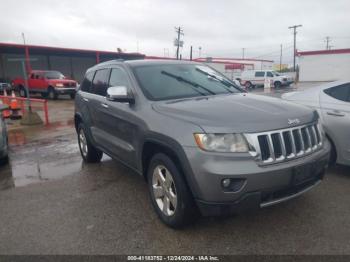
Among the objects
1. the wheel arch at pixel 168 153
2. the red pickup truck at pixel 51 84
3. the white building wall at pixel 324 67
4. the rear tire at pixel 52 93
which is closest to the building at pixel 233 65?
the white building wall at pixel 324 67

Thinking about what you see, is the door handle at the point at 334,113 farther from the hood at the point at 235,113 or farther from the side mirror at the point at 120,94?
the side mirror at the point at 120,94

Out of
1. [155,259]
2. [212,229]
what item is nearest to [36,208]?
[155,259]

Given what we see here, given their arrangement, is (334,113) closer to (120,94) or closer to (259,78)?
(120,94)

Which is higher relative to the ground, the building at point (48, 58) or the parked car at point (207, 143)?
the building at point (48, 58)

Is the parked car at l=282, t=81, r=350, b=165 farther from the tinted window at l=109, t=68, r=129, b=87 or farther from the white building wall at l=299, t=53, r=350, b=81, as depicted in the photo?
the white building wall at l=299, t=53, r=350, b=81

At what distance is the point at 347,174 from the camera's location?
4.79m

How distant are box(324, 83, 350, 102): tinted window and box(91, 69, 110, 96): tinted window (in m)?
3.48

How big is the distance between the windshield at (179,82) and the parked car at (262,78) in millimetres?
→ 30464

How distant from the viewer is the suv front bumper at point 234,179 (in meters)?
2.68

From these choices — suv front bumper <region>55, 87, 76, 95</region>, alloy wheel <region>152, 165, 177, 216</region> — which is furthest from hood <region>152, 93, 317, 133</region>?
suv front bumper <region>55, 87, 76, 95</region>

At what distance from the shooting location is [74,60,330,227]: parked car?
2723 mm

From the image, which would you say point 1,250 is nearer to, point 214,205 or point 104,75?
point 214,205

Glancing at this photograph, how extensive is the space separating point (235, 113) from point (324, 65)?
42.9m

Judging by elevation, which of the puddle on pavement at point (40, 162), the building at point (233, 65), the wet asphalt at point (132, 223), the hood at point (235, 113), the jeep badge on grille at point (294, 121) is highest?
the building at point (233, 65)
